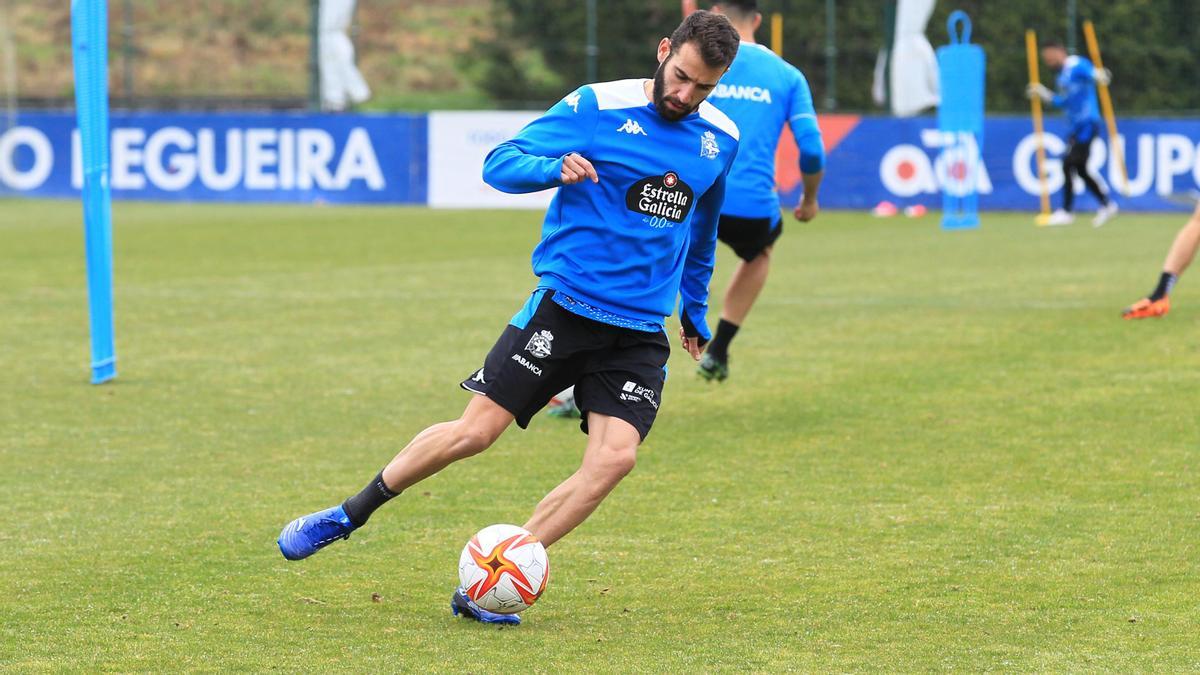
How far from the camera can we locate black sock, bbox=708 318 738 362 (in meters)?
9.45

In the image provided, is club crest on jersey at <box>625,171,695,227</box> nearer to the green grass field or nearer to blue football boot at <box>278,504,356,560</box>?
the green grass field

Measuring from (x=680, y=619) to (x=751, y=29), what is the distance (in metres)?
4.59

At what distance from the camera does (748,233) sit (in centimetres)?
938

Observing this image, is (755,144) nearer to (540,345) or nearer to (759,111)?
(759,111)

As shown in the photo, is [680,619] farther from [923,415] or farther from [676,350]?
[676,350]

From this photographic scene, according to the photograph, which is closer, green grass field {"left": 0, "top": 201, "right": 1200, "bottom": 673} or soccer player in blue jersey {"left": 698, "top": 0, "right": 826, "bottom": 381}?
Answer: green grass field {"left": 0, "top": 201, "right": 1200, "bottom": 673}

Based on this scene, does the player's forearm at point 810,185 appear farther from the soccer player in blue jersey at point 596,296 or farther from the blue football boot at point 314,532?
the blue football boot at point 314,532

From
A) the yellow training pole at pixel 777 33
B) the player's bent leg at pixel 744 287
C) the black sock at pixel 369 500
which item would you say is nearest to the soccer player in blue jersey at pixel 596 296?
the black sock at pixel 369 500

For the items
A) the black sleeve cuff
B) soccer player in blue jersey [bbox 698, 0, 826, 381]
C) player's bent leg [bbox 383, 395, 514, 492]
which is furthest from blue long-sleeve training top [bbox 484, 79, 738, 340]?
soccer player in blue jersey [bbox 698, 0, 826, 381]

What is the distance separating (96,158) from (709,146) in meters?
5.62

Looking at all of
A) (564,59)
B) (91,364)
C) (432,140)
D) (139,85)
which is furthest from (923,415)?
(139,85)

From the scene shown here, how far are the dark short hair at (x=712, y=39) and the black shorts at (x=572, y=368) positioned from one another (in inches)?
34.3

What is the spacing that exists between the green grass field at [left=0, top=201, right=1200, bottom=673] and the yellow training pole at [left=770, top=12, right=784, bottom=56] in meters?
15.4

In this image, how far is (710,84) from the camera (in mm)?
5410
